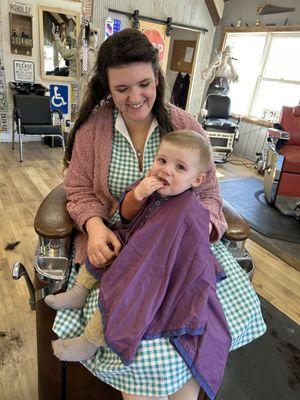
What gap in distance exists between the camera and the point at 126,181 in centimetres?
112

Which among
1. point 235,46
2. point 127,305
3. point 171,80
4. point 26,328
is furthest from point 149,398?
point 171,80

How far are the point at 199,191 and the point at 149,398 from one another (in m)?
0.68

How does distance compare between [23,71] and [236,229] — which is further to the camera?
[23,71]

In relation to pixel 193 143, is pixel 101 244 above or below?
below

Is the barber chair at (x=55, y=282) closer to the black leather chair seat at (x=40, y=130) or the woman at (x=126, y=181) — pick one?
the woman at (x=126, y=181)

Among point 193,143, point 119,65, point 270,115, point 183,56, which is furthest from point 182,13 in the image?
point 193,143

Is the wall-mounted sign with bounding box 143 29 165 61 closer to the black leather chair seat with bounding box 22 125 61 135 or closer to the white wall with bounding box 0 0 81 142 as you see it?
the white wall with bounding box 0 0 81 142

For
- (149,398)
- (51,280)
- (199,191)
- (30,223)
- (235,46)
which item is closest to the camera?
(149,398)

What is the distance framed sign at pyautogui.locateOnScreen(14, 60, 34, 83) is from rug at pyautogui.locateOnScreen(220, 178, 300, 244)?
125 inches

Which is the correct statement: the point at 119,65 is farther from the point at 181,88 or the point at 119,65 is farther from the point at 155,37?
the point at 181,88

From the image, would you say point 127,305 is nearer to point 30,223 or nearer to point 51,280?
point 51,280

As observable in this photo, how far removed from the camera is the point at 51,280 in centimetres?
94

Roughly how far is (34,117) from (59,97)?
32.3 inches

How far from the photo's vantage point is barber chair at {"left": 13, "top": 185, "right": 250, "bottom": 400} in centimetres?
95
